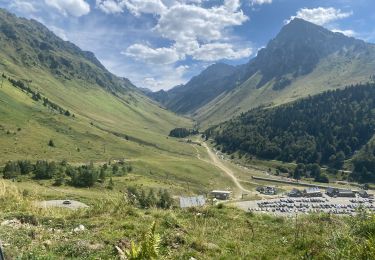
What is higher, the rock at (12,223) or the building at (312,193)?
the rock at (12,223)

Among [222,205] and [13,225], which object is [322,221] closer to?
[222,205]

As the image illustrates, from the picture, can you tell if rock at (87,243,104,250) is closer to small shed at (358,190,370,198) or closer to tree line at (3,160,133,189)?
tree line at (3,160,133,189)

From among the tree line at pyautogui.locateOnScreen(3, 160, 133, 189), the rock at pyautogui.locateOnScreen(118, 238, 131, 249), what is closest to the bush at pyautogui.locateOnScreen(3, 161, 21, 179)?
the tree line at pyautogui.locateOnScreen(3, 160, 133, 189)

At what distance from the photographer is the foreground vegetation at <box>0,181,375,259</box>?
10211mm

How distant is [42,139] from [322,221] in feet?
660

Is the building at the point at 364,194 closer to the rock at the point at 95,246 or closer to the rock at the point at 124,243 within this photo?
the rock at the point at 124,243

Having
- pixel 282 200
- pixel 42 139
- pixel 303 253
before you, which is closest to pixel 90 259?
pixel 303 253

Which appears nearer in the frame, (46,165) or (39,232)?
(39,232)

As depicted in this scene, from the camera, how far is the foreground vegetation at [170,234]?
33.5 feet

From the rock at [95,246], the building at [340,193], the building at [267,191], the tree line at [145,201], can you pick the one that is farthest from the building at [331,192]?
the rock at [95,246]

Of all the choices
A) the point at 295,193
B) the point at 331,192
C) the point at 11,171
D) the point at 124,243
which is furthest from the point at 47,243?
the point at 331,192

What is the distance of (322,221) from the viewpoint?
15.5 metres

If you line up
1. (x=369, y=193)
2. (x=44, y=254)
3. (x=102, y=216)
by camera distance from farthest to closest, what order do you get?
Result: (x=369, y=193) < (x=102, y=216) < (x=44, y=254)

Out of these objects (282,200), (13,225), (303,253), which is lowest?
(282,200)
